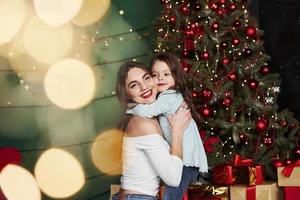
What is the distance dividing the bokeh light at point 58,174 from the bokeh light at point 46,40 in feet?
3.12

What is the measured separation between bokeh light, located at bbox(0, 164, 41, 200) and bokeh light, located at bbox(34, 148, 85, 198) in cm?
8

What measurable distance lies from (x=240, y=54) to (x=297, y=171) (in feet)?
3.50

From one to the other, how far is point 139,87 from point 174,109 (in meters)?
0.26

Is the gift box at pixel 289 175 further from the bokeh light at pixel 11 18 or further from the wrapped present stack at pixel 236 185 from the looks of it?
the bokeh light at pixel 11 18

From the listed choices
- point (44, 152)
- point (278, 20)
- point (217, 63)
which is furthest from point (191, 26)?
point (44, 152)

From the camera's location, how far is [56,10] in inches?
209

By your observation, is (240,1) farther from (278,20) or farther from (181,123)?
(181,123)

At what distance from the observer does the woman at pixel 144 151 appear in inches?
105

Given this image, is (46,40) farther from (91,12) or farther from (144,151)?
(144,151)

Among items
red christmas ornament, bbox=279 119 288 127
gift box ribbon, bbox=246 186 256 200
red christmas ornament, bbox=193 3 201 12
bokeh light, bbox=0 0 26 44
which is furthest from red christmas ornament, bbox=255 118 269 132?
bokeh light, bbox=0 0 26 44

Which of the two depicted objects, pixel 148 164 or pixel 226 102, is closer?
pixel 148 164

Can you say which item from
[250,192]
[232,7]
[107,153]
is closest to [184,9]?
[232,7]

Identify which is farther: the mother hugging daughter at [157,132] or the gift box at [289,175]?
the gift box at [289,175]

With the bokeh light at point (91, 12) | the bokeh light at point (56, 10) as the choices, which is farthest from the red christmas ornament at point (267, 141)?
the bokeh light at point (56, 10)
